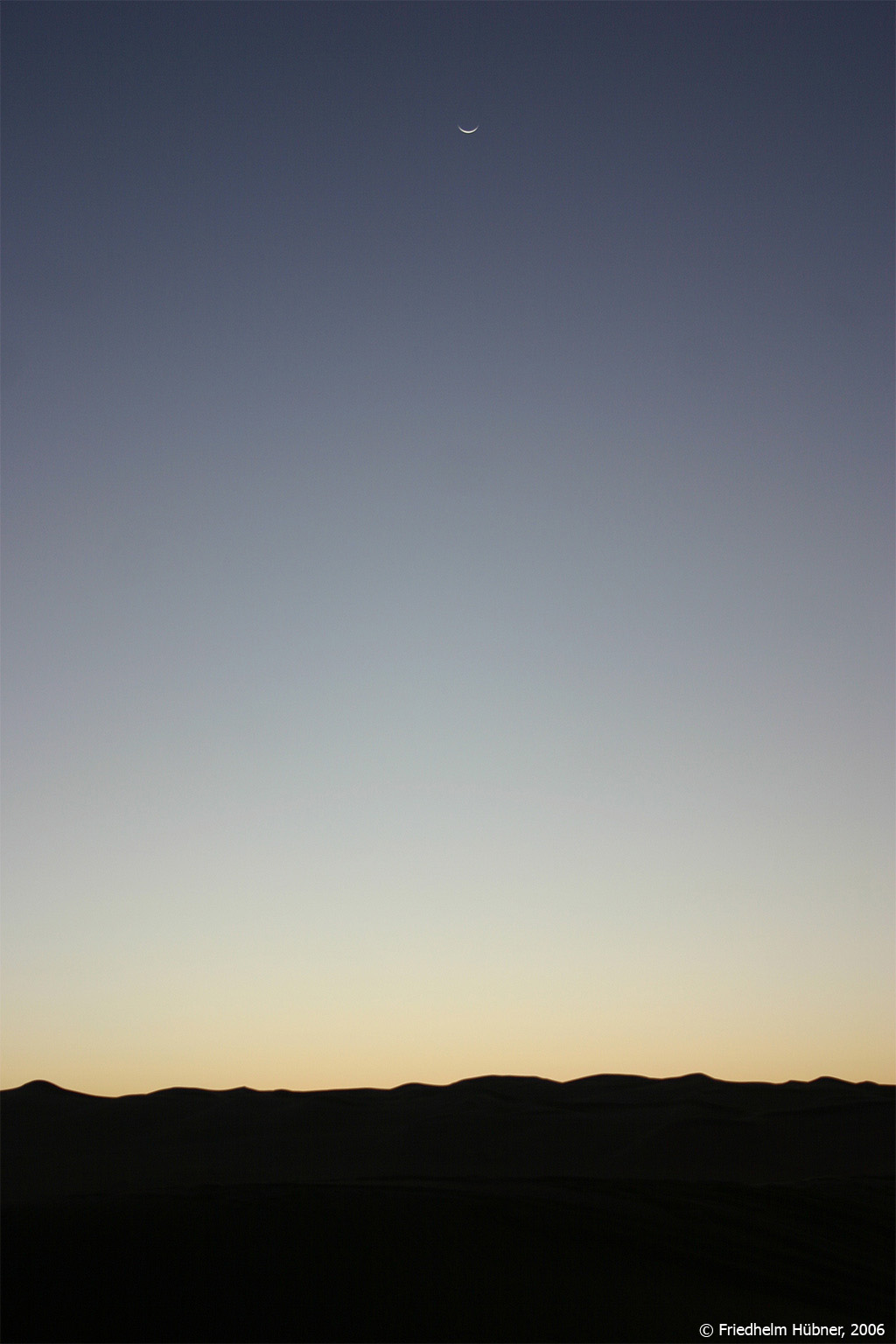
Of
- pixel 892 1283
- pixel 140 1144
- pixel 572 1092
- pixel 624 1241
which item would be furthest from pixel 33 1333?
pixel 572 1092

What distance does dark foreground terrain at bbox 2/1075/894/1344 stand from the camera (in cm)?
670

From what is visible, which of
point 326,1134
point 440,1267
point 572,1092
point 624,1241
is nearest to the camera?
point 440,1267

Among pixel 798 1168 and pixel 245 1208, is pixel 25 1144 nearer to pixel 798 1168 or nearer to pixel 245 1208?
pixel 245 1208

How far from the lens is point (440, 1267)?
7434mm

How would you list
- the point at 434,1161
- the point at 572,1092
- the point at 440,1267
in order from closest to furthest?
the point at 440,1267 → the point at 434,1161 → the point at 572,1092

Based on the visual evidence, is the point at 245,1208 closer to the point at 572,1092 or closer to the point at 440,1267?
the point at 440,1267

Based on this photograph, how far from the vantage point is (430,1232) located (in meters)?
8.10

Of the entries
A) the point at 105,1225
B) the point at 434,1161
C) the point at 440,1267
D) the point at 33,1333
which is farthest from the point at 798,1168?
the point at 33,1333

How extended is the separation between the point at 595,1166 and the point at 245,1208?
580 cm

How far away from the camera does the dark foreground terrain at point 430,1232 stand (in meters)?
6.70

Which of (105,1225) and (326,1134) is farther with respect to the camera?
(326,1134)

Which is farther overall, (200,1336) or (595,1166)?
(595,1166)

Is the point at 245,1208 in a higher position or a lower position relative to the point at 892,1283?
higher

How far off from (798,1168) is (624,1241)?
20.5 ft
